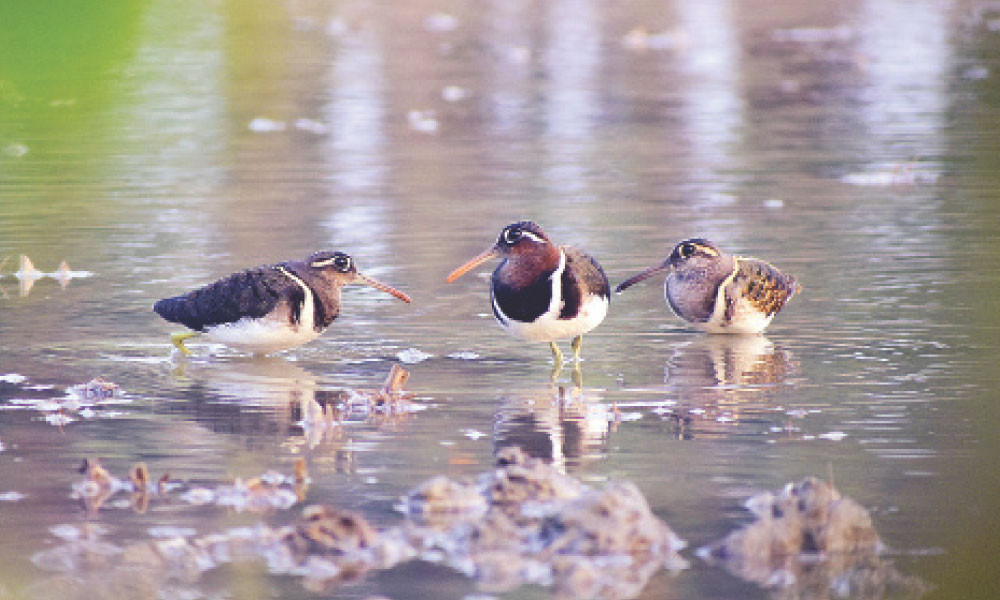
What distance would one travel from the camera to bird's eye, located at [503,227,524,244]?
8943mm

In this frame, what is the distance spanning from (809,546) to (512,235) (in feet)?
12.9

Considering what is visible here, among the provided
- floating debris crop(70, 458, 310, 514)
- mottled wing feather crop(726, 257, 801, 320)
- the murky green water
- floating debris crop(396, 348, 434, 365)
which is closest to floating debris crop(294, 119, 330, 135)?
the murky green water

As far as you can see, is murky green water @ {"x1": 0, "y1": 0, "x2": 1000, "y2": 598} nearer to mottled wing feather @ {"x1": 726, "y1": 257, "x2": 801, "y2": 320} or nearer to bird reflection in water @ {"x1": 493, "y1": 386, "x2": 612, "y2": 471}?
bird reflection in water @ {"x1": 493, "y1": 386, "x2": 612, "y2": 471}

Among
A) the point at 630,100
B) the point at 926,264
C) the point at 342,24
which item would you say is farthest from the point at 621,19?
the point at 926,264

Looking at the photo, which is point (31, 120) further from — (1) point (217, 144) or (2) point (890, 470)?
(1) point (217, 144)

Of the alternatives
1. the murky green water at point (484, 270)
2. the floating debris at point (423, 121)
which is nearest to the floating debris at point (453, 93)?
the murky green water at point (484, 270)

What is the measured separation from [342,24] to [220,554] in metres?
30.9

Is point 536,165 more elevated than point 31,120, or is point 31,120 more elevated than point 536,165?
point 31,120

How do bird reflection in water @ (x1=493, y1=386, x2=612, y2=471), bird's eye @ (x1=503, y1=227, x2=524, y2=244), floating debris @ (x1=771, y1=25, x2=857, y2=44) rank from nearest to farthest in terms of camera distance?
bird reflection in water @ (x1=493, y1=386, x2=612, y2=471)
bird's eye @ (x1=503, y1=227, x2=524, y2=244)
floating debris @ (x1=771, y1=25, x2=857, y2=44)

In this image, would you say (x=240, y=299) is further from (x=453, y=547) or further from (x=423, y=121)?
(x=423, y=121)

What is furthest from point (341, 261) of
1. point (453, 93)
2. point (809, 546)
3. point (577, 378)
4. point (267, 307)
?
point (453, 93)

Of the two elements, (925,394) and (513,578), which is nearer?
(513,578)

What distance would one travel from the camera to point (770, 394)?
26.8ft

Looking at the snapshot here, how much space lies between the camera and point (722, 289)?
9836 millimetres
